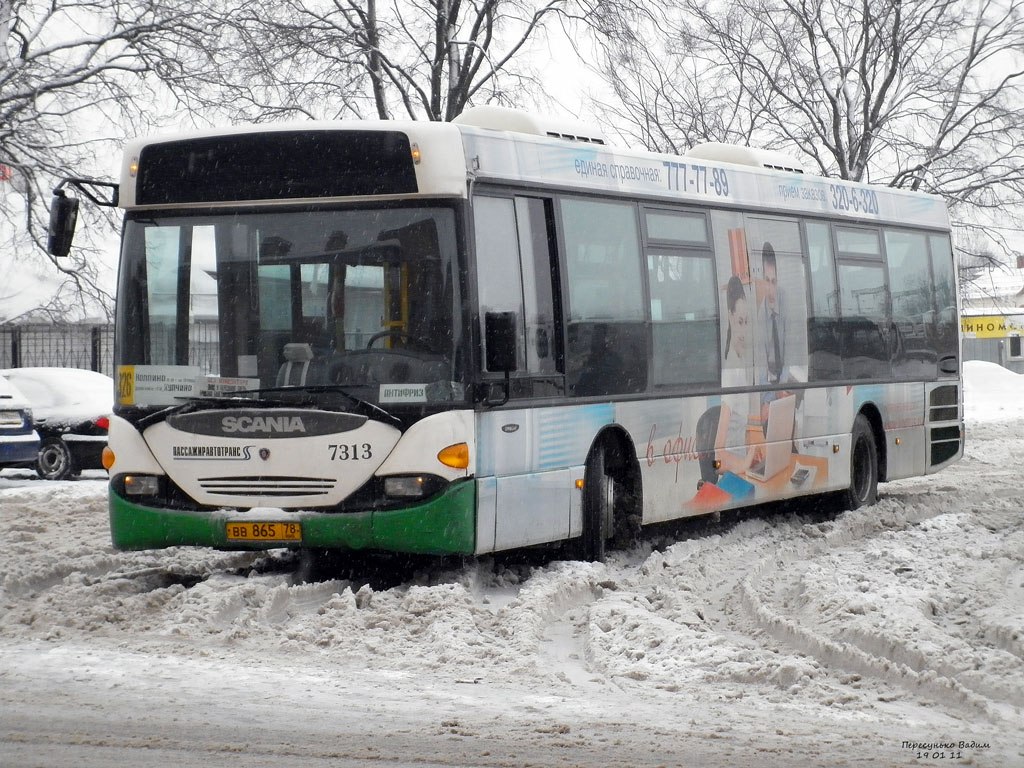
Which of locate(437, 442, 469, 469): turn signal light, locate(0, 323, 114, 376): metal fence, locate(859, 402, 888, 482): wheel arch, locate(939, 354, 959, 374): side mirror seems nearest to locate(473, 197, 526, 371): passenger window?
locate(437, 442, 469, 469): turn signal light

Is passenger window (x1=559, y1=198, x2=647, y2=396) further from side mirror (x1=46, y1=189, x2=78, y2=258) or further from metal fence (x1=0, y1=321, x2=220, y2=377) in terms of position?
metal fence (x1=0, y1=321, x2=220, y2=377)

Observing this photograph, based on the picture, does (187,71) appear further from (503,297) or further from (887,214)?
(503,297)

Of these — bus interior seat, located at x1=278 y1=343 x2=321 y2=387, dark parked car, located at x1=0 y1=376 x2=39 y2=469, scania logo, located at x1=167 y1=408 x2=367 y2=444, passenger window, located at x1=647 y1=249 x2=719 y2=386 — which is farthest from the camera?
dark parked car, located at x1=0 y1=376 x2=39 y2=469

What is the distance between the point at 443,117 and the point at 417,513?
14152 millimetres

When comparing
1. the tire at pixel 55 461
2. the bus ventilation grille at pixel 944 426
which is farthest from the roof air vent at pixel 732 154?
the tire at pixel 55 461

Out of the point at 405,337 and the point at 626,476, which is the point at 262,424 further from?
the point at 626,476

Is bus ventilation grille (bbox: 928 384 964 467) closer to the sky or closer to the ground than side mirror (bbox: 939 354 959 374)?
closer to the ground

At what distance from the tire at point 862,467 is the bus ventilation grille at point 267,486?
22.5 feet

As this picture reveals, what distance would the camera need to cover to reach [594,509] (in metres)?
11.0

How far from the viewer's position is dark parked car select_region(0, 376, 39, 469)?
731 inches

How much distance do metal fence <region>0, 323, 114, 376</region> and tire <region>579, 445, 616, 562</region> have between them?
1706cm

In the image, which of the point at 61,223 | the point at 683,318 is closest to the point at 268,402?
the point at 61,223

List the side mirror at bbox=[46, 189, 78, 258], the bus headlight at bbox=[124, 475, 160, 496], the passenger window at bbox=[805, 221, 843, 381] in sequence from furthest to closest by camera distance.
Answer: the passenger window at bbox=[805, 221, 843, 381] < the side mirror at bbox=[46, 189, 78, 258] < the bus headlight at bbox=[124, 475, 160, 496]

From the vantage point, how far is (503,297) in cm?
1012
